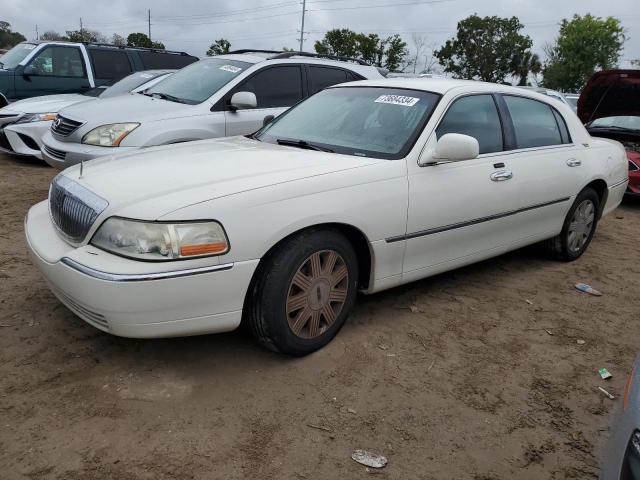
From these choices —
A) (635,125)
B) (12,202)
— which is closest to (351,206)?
(12,202)

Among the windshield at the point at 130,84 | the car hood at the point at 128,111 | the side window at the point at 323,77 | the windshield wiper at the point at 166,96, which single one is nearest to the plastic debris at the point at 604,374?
the car hood at the point at 128,111

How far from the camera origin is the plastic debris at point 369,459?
2.37m

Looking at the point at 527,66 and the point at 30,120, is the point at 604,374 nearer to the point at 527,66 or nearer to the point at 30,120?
the point at 30,120

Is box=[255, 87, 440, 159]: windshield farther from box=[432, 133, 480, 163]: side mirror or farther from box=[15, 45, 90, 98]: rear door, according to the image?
box=[15, 45, 90, 98]: rear door

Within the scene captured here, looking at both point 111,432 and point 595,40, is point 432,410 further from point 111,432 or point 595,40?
point 595,40

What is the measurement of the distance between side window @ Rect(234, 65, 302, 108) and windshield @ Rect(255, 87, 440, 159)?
1.98m

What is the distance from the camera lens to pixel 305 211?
2.88 m

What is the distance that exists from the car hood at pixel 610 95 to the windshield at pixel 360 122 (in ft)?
16.1

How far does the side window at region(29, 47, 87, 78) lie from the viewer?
30.9 ft

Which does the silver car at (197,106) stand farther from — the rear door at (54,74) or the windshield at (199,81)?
the rear door at (54,74)

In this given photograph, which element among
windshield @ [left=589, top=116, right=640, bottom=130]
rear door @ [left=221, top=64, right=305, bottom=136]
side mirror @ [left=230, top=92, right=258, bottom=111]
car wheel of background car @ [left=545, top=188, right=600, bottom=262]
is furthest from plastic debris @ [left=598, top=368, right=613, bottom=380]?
windshield @ [left=589, top=116, right=640, bottom=130]

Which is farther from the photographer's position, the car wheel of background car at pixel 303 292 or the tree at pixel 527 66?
the tree at pixel 527 66

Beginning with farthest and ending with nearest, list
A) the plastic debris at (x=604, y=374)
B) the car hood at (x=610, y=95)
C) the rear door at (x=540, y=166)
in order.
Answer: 1. the car hood at (x=610, y=95)
2. the rear door at (x=540, y=166)
3. the plastic debris at (x=604, y=374)

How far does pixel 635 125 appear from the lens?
8688mm
